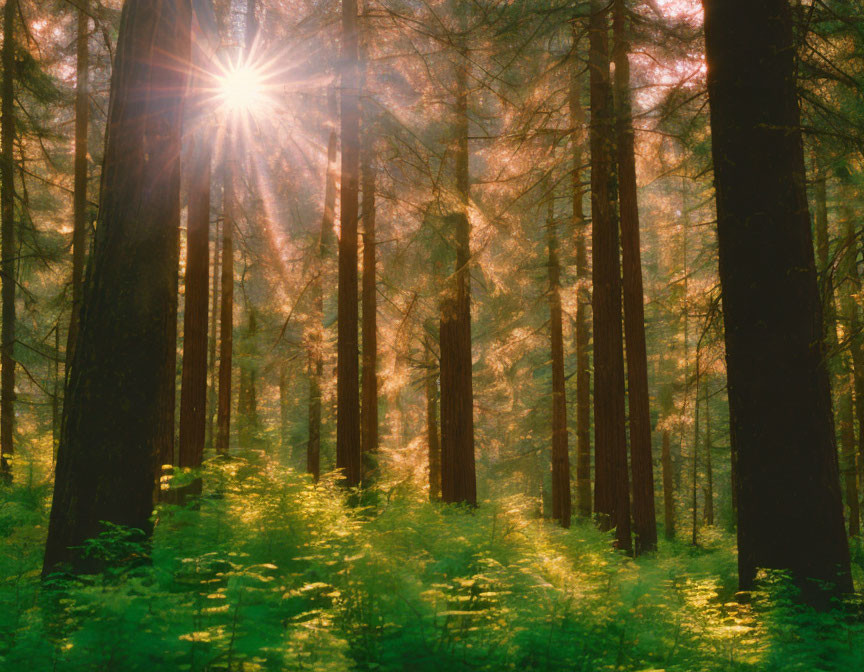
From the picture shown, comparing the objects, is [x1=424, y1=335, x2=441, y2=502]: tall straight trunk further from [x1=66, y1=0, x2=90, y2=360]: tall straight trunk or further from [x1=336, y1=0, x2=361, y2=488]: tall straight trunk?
[x1=66, y1=0, x2=90, y2=360]: tall straight trunk

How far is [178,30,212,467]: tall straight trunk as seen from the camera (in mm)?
10352

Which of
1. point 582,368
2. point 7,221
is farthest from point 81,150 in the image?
point 582,368

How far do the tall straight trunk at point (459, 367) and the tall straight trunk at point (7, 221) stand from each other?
8.77 meters

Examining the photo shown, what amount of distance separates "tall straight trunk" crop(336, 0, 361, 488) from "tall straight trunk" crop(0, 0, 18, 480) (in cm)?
676

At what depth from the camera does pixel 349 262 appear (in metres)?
10.8

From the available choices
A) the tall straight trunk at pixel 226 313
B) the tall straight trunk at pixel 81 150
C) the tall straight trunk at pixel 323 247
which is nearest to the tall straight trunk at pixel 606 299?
the tall straight trunk at pixel 323 247

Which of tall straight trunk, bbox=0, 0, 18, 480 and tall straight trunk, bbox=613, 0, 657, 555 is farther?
tall straight trunk, bbox=0, 0, 18, 480

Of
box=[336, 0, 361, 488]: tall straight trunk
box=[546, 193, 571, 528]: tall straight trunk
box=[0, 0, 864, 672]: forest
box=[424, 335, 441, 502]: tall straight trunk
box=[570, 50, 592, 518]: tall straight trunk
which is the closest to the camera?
box=[0, 0, 864, 672]: forest


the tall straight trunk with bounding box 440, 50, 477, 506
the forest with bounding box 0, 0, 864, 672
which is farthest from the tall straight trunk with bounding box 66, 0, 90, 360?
the tall straight trunk with bounding box 440, 50, 477, 506

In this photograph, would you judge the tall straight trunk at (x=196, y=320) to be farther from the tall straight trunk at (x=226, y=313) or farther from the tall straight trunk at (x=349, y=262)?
the tall straight trunk at (x=226, y=313)

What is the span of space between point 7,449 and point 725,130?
51.5ft

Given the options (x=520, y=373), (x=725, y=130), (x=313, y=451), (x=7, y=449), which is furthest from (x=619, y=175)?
(x=313, y=451)

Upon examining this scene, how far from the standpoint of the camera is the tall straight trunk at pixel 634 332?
10430 millimetres

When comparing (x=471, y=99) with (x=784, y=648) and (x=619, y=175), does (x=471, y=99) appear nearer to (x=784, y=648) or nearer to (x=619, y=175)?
(x=619, y=175)
